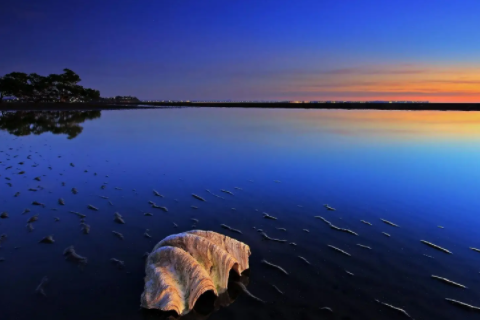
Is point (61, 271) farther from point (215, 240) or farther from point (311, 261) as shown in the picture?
point (311, 261)

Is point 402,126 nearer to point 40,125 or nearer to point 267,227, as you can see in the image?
point 267,227

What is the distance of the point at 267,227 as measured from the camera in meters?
9.42

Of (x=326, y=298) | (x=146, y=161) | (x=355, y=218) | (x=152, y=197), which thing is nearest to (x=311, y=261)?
(x=326, y=298)

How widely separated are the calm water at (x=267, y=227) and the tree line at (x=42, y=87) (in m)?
106

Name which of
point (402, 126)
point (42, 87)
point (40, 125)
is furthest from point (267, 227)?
point (42, 87)

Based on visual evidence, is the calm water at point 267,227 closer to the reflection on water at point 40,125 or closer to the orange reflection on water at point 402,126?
the reflection on water at point 40,125

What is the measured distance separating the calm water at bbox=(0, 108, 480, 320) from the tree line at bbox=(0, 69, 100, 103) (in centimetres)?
10625

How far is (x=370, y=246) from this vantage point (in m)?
8.28

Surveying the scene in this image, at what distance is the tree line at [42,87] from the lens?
343 ft

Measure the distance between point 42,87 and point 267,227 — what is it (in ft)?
450

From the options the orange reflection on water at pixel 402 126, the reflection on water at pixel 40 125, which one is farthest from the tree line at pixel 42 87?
the orange reflection on water at pixel 402 126

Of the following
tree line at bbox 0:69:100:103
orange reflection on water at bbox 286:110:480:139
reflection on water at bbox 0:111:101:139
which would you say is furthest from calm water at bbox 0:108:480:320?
tree line at bbox 0:69:100:103

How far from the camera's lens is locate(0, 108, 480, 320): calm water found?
5.95 m

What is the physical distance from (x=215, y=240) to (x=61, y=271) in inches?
136
